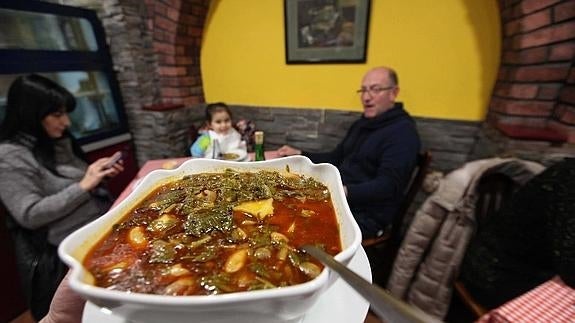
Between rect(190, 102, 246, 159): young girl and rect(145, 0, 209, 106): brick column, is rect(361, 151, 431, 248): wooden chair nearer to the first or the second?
rect(190, 102, 246, 159): young girl

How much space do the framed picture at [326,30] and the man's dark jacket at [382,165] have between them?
683 mm

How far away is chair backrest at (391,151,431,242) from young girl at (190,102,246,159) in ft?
4.09

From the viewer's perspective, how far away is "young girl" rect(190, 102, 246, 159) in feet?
7.17

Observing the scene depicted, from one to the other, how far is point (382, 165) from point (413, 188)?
0.77 ft

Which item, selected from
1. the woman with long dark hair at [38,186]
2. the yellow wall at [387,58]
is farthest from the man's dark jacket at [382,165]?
the woman with long dark hair at [38,186]

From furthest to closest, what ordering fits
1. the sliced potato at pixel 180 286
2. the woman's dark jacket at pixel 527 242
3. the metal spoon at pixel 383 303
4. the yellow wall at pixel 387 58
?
1. the yellow wall at pixel 387 58
2. the woman's dark jacket at pixel 527 242
3. the sliced potato at pixel 180 286
4. the metal spoon at pixel 383 303

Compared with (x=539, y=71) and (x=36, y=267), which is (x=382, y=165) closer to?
(x=539, y=71)

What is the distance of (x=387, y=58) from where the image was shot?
206 cm

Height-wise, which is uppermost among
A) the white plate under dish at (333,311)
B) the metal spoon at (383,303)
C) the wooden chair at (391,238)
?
the metal spoon at (383,303)

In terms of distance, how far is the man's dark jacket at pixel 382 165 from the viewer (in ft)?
4.94

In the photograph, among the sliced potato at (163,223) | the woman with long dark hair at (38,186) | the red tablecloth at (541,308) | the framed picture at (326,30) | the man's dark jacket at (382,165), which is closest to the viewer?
the sliced potato at (163,223)

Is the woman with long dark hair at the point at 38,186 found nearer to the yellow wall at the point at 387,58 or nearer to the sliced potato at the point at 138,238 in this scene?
the sliced potato at the point at 138,238

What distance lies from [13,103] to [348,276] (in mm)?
1739

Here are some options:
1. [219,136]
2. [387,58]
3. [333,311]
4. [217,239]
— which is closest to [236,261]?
[217,239]
